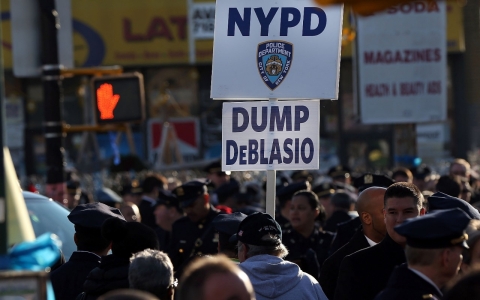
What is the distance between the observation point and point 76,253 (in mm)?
5875

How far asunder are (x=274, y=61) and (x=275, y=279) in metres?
2.00

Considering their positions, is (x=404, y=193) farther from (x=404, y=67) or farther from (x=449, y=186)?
(x=404, y=67)

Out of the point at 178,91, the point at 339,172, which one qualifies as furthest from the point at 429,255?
the point at 178,91

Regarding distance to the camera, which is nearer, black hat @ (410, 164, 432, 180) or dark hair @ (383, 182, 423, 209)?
dark hair @ (383, 182, 423, 209)

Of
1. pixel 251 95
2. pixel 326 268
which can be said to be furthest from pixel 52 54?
pixel 326 268

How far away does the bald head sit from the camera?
6.49 metres

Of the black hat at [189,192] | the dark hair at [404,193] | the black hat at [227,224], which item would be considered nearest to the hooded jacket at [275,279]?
the dark hair at [404,193]

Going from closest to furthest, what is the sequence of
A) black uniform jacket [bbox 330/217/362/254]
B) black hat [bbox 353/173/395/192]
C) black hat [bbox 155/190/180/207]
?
black uniform jacket [bbox 330/217/362/254], black hat [bbox 353/173/395/192], black hat [bbox 155/190/180/207]

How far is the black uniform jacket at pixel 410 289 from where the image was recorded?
160 inches

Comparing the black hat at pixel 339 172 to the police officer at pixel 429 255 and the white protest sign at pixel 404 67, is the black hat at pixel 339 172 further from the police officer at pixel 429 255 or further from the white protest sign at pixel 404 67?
the police officer at pixel 429 255

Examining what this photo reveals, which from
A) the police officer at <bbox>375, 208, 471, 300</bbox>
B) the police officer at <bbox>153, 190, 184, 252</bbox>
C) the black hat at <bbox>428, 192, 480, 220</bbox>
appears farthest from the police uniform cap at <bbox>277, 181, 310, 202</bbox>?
the police officer at <bbox>375, 208, 471, 300</bbox>

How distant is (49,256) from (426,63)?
20.0 metres

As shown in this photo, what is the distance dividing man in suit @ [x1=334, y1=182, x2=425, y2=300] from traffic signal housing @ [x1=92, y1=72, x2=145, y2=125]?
567 cm

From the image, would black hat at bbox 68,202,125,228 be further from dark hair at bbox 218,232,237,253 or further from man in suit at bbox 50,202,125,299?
dark hair at bbox 218,232,237,253
